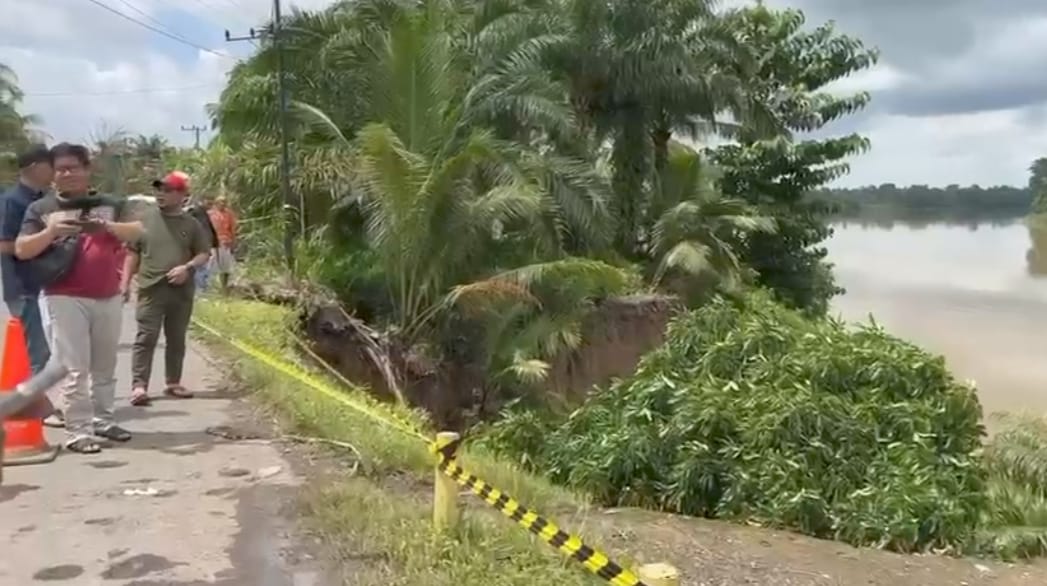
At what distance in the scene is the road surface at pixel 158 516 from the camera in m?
4.45

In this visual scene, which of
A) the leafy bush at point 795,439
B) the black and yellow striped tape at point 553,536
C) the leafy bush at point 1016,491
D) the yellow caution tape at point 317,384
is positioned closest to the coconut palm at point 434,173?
the yellow caution tape at point 317,384

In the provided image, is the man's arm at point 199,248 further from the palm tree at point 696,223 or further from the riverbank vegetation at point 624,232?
the palm tree at point 696,223

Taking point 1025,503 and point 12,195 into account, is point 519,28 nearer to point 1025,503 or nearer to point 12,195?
point 1025,503

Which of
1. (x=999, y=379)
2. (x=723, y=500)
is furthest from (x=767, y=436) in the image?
(x=999, y=379)

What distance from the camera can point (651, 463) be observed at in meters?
8.52

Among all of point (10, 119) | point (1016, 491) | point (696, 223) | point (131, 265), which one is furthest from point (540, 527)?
point (10, 119)

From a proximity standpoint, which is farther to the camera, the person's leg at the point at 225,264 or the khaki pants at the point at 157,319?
the person's leg at the point at 225,264

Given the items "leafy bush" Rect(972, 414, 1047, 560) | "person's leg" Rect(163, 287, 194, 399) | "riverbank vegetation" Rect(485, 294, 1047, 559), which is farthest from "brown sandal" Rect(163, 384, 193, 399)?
"leafy bush" Rect(972, 414, 1047, 560)

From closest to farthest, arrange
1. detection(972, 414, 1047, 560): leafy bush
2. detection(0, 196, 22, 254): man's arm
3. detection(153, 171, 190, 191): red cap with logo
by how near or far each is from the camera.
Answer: detection(0, 196, 22, 254): man's arm < detection(153, 171, 190, 191): red cap with logo < detection(972, 414, 1047, 560): leafy bush

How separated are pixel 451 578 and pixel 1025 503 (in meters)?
6.69

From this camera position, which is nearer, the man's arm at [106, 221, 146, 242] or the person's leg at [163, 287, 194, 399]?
the man's arm at [106, 221, 146, 242]

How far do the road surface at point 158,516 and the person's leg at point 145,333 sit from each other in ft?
1.80

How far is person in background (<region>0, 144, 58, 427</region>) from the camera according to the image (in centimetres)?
619

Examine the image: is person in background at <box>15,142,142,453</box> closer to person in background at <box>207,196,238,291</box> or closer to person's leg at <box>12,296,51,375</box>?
person's leg at <box>12,296,51,375</box>
